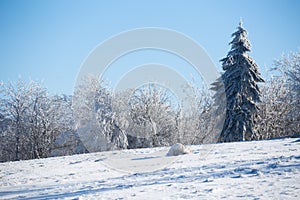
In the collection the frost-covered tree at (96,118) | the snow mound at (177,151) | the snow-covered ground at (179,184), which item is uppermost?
the frost-covered tree at (96,118)

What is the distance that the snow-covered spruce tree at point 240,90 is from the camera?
781 inches

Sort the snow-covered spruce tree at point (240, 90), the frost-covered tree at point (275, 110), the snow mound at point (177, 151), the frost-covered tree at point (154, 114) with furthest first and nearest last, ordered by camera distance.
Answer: the frost-covered tree at point (275, 110), the frost-covered tree at point (154, 114), the snow-covered spruce tree at point (240, 90), the snow mound at point (177, 151)

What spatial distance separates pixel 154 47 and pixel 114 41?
2.92 meters

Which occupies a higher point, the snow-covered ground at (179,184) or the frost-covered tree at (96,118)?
the frost-covered tree at (96,118)

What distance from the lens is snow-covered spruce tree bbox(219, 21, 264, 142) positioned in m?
19.8

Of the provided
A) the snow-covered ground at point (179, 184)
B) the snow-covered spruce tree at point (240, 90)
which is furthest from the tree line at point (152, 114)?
the snow-covered ground at point (179, 184)

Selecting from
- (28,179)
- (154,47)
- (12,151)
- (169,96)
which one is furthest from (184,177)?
(12,151)

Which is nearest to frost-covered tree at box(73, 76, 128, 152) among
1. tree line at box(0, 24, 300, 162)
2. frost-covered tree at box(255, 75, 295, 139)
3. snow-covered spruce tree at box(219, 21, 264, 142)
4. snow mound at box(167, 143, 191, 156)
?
tree line at box(0, 24, 300, 162)

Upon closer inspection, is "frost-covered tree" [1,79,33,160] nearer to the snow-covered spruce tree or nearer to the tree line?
the tree line

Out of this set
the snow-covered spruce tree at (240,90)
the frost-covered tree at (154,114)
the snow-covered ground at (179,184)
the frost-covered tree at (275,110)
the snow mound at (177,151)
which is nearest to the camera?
the snow-covered ground at (179,184)

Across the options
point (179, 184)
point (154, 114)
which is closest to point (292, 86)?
point (154, 114)

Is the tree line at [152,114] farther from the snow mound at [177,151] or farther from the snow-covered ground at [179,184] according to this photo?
the snow-covered ground at [179,184]

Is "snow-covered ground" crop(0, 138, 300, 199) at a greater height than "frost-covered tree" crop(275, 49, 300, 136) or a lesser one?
lesser

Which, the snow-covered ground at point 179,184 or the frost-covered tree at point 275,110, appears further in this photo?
the frost-covered tree at point 275,110
